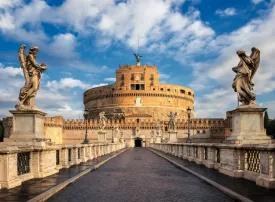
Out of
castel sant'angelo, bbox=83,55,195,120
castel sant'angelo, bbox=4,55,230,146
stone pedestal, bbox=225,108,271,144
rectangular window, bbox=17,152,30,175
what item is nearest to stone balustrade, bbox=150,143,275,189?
stone pedestal, bbox=225,108,271,144

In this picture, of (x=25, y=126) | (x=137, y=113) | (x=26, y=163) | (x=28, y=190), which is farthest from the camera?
(x=137, y=113)

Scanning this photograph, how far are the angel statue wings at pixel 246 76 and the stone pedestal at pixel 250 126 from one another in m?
0.41

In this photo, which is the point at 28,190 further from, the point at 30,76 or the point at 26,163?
the point at 30,76

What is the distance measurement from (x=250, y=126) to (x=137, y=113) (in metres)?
93.3

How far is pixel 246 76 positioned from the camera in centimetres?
1257

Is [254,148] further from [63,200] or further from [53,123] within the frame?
[53,123]

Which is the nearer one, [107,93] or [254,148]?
[254,148]

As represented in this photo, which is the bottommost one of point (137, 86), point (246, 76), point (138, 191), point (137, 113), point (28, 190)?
point (138, 191)

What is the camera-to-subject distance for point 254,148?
9562mm

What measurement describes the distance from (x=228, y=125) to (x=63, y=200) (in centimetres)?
9098

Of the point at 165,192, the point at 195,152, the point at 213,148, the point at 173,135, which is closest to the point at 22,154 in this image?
the point at 165,192

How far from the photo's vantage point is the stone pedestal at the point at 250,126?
11695 mm

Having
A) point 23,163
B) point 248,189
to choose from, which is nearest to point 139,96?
point 23,163

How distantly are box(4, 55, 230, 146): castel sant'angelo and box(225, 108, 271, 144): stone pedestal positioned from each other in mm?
74464
